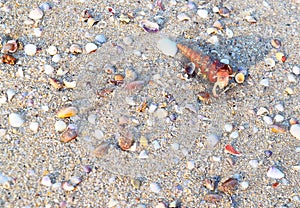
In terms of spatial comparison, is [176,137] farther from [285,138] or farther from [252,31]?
[252,31]

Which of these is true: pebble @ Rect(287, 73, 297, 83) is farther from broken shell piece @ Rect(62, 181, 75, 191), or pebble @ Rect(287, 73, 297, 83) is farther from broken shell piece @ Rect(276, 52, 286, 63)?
broken shell piece @ Rect(62, 181, 75, 191)

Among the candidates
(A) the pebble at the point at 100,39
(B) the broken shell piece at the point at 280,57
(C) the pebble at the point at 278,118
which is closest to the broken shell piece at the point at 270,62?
(B) the broken shell piece at the point at 280,57

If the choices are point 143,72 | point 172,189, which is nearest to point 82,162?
point 172,189

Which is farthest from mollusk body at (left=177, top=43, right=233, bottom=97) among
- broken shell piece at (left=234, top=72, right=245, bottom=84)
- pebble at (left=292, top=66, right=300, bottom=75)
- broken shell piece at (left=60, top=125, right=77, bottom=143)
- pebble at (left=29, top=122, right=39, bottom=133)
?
pebble at (left=29, top=122, right=39, bottom=133)

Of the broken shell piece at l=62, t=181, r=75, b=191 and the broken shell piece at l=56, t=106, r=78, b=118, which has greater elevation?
the broken shell piece at l=56, t=106, r=78, b=118

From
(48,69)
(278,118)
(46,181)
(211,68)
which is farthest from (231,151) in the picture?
(48,69)
